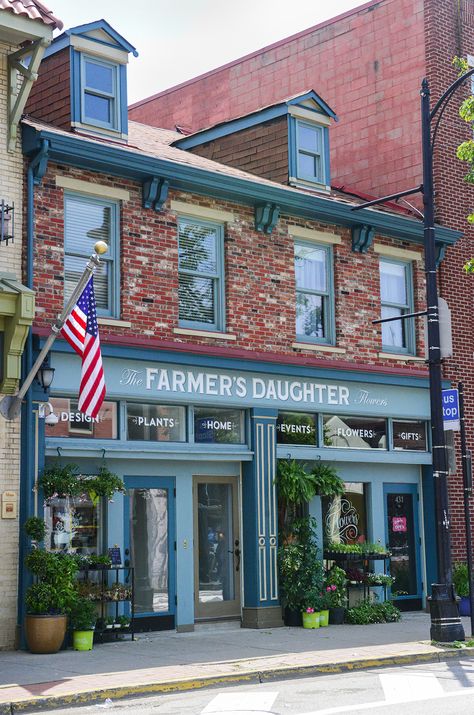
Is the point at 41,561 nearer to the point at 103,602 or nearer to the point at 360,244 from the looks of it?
the point at 103,602

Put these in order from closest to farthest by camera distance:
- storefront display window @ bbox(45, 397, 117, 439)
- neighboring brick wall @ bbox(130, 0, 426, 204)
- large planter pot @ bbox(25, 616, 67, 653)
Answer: large planter pot @ bbox(25, 616, 67, 653)
storefront display window @ bbox(45, 397, 117, 439)
neighboring brick wall @ bbox(130, 0, 426, 204)

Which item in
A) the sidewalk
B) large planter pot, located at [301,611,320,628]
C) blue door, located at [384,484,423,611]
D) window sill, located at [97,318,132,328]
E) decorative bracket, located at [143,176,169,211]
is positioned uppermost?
decorative bracket, located at [143,176,169,211]

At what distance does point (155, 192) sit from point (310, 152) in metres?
4.76

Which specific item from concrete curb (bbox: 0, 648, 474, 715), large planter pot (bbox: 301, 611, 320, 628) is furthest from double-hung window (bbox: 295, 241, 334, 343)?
concrete curb (bbox: 0, 648, 474, 715)

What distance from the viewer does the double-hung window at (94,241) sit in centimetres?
1571

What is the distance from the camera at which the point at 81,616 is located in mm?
14250

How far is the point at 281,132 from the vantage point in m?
19.9

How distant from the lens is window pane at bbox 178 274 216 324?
55.9ft

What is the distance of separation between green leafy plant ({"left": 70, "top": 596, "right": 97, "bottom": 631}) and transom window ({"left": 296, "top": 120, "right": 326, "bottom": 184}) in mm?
9340

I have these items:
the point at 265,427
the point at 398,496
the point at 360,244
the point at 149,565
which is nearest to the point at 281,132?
the point at 360,244

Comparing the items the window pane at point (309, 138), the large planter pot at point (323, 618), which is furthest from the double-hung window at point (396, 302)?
the large planter pot at point (323, 618)

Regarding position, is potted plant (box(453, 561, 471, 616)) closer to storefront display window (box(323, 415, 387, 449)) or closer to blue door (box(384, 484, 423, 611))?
blue door (box(384, 484, 423, 611))

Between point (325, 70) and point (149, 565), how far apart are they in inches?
549

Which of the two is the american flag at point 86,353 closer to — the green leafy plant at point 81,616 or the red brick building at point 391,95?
the green leafy plant at point 81,616
